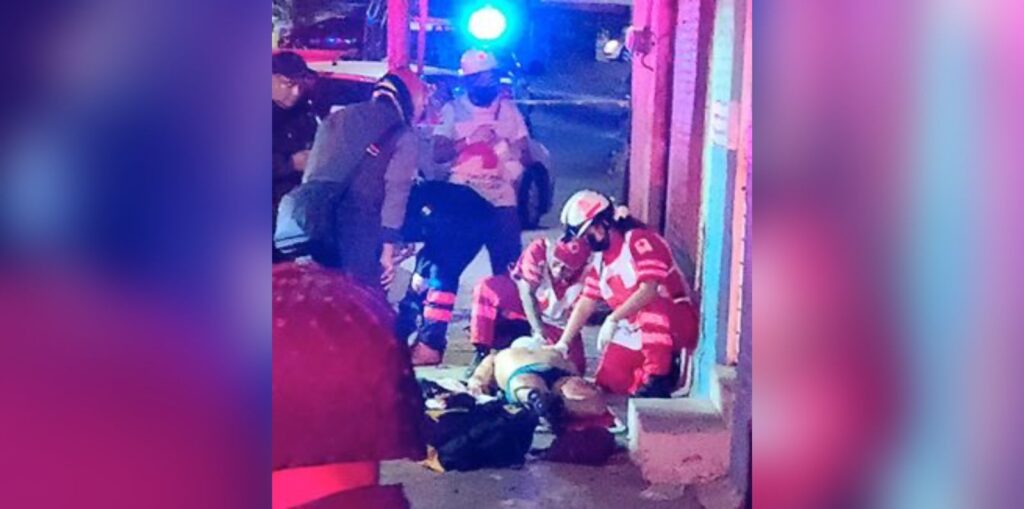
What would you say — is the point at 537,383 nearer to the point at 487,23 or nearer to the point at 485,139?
the point at 485,139

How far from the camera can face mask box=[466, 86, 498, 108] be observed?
1.12 metres

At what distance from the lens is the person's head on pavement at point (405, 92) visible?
1123 millimetres

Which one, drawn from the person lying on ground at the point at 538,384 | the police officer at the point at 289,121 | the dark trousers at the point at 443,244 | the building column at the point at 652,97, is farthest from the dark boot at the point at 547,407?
the police officer at the point at 289,121

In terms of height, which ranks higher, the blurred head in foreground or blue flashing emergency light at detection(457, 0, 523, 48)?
blue flashing emergency light at detection(457, 0, 523, 48)

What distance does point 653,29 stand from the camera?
44.8 inches

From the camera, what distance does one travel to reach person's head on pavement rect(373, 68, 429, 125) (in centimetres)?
112

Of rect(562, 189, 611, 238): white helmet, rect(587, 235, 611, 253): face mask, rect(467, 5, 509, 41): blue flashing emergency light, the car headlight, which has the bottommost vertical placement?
rect(587, 235, 611, 253): face mask

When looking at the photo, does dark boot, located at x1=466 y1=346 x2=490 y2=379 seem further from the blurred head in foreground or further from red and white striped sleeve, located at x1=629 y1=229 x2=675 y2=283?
red and white striped sleeve, located at x1=629 y1=229 x2=675 y2=283

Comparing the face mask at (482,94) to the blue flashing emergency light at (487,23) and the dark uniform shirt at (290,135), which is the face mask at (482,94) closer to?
the blue flashing emergency light at (487,23)

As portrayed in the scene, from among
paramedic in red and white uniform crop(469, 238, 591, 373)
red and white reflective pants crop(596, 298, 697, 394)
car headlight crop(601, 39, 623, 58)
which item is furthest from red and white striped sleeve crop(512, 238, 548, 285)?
car headlight crop(601, 39, 623, 58)

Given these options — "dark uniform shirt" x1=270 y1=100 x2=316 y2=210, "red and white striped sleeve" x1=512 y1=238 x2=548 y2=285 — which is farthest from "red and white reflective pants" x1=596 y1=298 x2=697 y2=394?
"dark uniform shirt" x1=270 y1=100 x2=316 y2=210

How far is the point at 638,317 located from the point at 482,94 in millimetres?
281

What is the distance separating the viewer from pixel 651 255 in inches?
45.5
